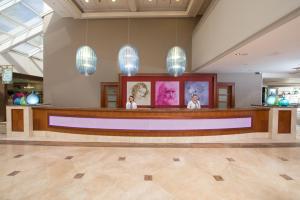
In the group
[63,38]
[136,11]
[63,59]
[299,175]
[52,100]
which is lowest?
[299,175]

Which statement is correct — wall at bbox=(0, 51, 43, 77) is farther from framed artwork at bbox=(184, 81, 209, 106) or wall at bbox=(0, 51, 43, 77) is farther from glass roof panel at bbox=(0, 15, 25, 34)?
framed artwork at bbox=(184, 81, 209, 106)

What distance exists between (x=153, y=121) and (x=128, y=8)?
4.77 metres

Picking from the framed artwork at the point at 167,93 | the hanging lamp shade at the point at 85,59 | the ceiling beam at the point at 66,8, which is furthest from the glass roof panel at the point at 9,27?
the framed artwork at the point at 167,93

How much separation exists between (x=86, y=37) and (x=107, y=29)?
959 mm

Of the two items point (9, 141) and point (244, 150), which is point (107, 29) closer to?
point (9, 141)

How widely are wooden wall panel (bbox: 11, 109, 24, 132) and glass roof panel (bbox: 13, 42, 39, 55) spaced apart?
601cm

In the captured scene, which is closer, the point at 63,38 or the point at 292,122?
the point at 292,122

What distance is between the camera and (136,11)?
7.61m

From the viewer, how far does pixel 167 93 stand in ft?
25.8

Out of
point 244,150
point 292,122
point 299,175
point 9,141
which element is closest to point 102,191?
point 299,175

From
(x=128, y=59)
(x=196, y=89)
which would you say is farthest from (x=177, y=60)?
(x=196, y=89)

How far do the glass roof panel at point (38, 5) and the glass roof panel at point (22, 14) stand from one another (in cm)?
25

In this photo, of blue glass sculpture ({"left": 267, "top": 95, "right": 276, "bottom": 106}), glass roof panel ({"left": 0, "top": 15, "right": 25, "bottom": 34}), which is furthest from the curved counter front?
glass roof panel ({"left": 0, "top": 15, "right": 25, "bottom": 34})

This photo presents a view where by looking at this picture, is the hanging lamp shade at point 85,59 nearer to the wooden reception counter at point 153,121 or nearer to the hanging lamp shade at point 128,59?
the hanging lamp shade at point 128,59
